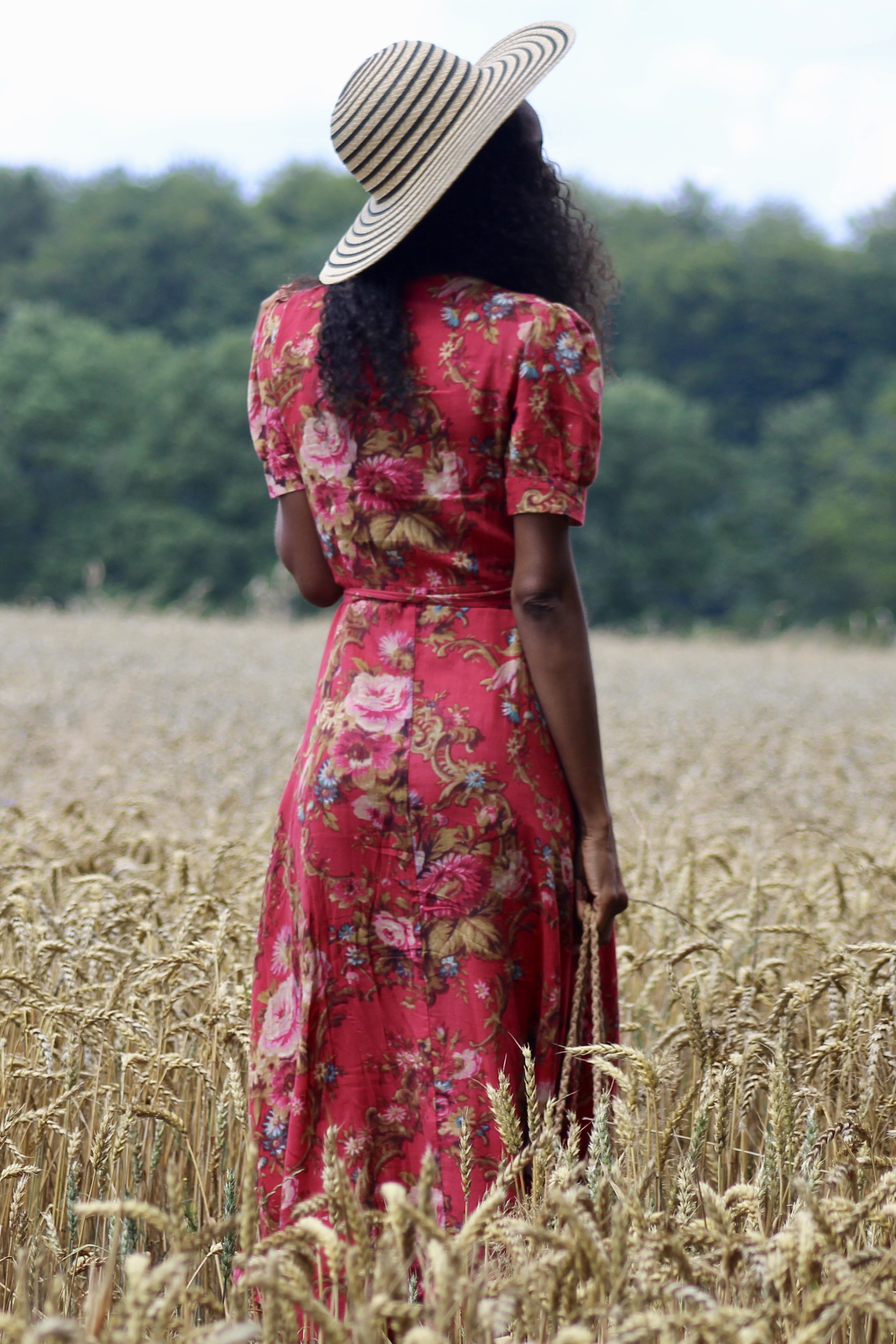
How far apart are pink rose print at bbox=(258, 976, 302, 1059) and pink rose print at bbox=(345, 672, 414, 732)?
1.34 ft

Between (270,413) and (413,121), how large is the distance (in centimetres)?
45

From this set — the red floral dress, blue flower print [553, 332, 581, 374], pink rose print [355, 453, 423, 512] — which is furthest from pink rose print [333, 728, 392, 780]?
blue flower print [553, 332, 581, 374]

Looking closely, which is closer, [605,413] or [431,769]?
[431,769]

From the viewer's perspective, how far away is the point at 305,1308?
889 millimetres

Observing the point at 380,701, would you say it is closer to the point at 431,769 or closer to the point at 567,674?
the point at 431,769

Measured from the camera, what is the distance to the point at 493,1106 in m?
1.27

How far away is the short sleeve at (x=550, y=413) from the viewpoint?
1646mm

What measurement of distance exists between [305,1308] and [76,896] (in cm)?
193

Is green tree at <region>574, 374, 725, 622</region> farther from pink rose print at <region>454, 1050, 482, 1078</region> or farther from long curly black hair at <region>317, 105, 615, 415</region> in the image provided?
pink rose print at <region>454, 1050, 482, 1078</region>

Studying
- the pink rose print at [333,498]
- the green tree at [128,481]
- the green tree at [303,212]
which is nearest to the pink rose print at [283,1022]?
the pink rose print at [333,498]

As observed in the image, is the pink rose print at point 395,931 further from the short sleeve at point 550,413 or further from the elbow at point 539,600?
the short sleeve at point 550,413

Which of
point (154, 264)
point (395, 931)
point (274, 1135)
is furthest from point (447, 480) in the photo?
point (154, 264)

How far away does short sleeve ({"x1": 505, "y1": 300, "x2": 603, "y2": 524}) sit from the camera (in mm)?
1646

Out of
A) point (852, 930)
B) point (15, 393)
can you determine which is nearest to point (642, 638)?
point (852, 930)
